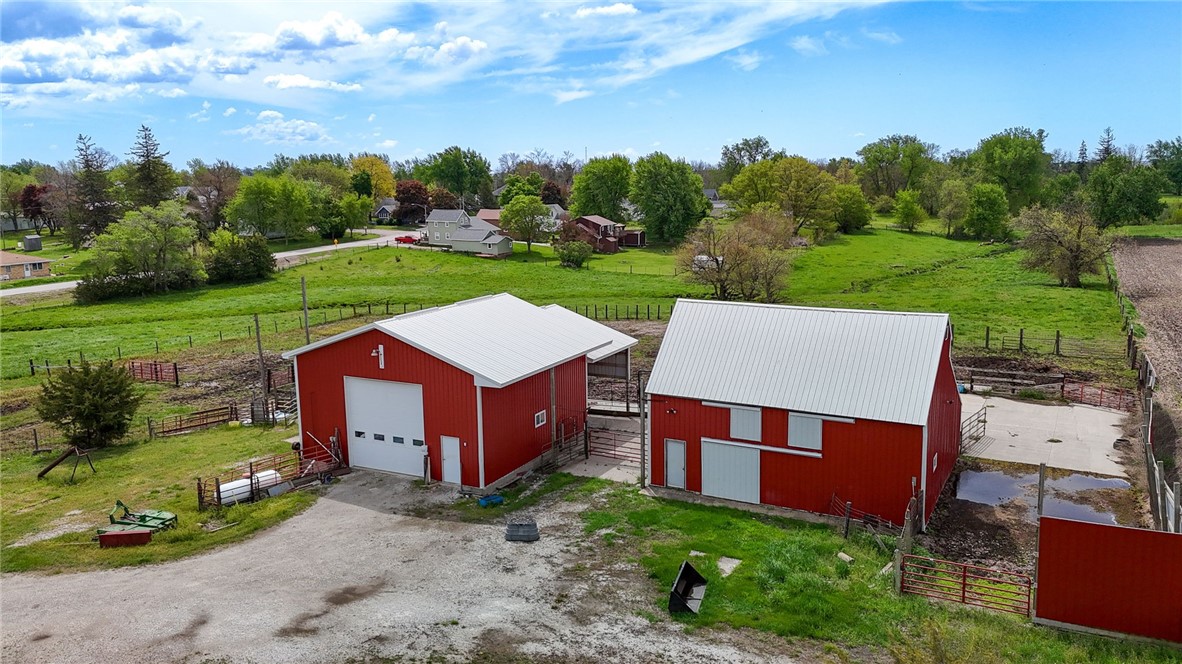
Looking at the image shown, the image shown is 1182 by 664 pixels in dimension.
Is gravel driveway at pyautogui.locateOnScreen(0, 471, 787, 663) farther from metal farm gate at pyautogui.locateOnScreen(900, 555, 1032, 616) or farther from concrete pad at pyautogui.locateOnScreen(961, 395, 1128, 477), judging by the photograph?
concrete pad at pyautogui.locateOnScreen(961, 395, 1128, 477)

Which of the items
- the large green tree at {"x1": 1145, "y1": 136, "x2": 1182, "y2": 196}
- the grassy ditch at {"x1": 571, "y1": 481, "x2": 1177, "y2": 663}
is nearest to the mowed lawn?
the grassy ditch at {"x1": 571, "y1": 481, "x2": 1177, "y2": 663}

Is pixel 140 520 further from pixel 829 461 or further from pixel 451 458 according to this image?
pixel 829 461

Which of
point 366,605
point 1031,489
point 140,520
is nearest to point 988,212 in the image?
point 1031,489

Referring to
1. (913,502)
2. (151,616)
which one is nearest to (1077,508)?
(913,502)

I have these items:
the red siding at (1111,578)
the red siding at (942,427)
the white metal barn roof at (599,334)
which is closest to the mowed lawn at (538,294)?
the red siding at (942,427)

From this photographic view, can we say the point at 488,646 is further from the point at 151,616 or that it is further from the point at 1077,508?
the point at 1077,508
